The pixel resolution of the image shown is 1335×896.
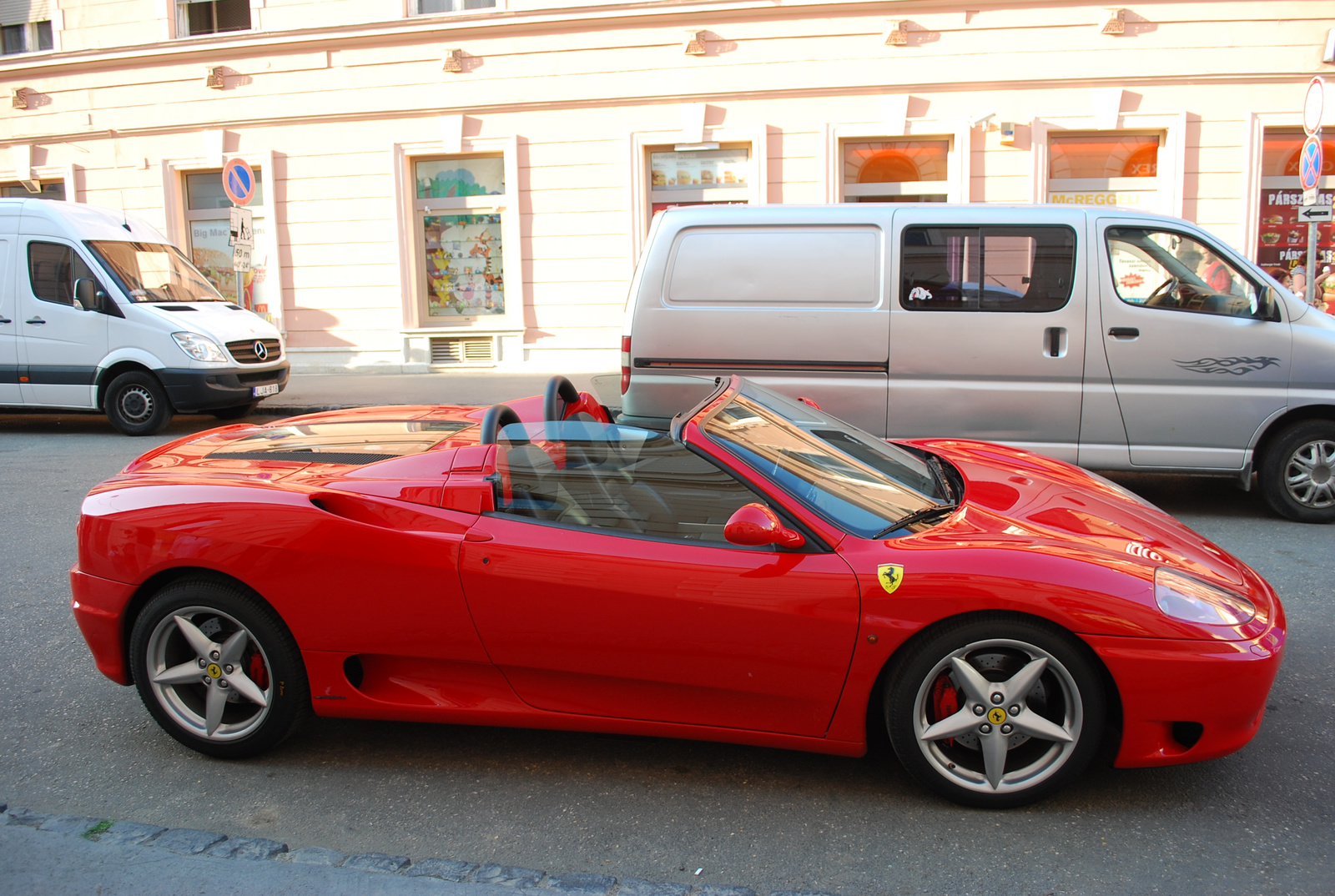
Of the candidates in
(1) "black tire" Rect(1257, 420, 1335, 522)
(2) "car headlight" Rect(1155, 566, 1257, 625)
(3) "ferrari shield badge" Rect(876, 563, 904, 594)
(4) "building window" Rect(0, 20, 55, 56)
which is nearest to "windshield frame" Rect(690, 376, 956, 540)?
(3) "ferrari shield badge" Rect(876, 563, 904, 594)

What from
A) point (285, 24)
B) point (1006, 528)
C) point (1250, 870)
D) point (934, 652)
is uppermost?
point (285, 24)

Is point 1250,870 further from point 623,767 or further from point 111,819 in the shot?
point 111,819

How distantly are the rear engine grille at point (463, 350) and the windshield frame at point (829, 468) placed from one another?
11.5 meters

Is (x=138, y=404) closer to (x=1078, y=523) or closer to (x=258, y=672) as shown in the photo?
(x=258, y=672)

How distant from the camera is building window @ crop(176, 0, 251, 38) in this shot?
15.1 meters

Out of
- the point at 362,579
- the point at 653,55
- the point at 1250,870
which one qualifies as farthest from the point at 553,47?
the point at 1250,870

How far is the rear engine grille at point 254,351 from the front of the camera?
9949 millimetres

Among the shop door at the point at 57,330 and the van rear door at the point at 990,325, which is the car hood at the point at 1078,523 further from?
the shop door at the point at 57,330

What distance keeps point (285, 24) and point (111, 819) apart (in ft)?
48.3

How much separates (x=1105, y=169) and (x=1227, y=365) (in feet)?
25.8

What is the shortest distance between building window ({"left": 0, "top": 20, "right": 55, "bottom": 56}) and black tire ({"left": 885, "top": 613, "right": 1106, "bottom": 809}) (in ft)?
61.7

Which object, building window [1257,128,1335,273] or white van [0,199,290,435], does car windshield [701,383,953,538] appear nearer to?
white van [0,199,290,435]

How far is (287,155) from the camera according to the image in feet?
48.2

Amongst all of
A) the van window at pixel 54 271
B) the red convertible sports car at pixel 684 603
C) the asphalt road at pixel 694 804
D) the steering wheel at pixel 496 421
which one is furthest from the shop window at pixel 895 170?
the steering wheel at pixel 496 421
